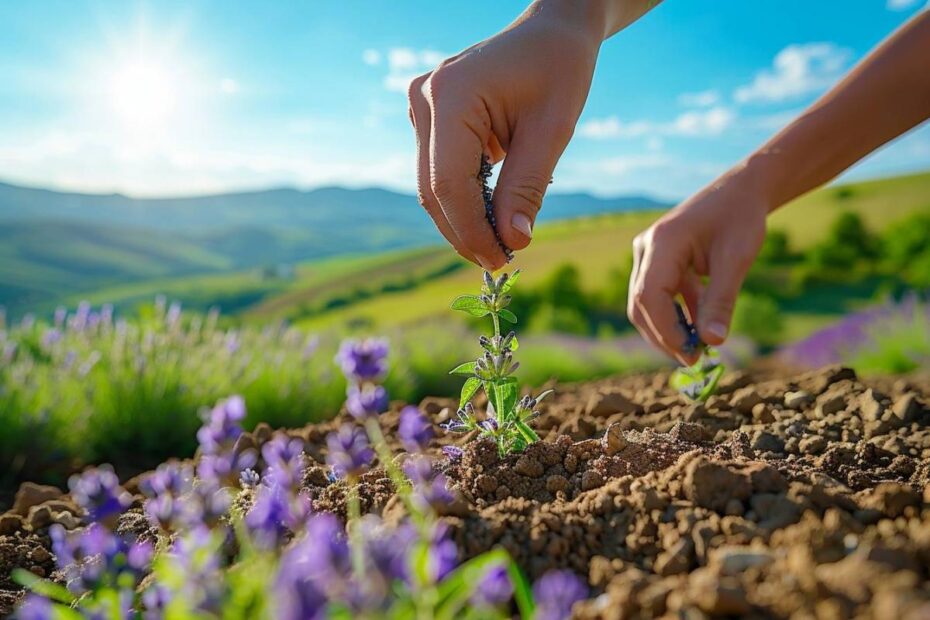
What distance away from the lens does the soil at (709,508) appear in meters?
1.17

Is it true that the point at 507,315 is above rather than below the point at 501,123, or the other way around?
below

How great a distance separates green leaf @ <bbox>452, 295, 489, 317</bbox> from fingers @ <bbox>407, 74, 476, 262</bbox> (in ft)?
0.49

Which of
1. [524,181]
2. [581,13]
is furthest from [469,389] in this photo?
[581,13]

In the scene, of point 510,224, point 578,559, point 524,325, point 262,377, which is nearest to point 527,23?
point 510,224

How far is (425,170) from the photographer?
2.21 metres

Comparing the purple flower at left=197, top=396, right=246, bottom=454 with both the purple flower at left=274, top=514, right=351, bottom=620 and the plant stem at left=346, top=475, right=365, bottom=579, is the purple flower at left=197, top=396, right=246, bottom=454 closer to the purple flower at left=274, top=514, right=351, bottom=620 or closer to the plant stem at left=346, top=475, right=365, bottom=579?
the plant stem at left=346, top=475, right=365, bottom=579

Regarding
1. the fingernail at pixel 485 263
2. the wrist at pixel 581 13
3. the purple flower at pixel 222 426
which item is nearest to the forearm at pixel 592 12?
the wrist at pixel 581 13

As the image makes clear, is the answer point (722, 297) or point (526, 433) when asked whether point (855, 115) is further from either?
point (526, 433)

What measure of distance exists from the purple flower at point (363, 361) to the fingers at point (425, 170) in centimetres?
60

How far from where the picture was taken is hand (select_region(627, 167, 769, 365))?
187 centimetres

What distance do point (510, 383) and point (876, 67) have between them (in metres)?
1.33

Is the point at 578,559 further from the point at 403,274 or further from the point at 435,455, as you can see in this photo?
the point at 403,274

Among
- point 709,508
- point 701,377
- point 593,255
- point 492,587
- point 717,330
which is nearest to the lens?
point 492,587

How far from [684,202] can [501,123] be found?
1.89 ft
